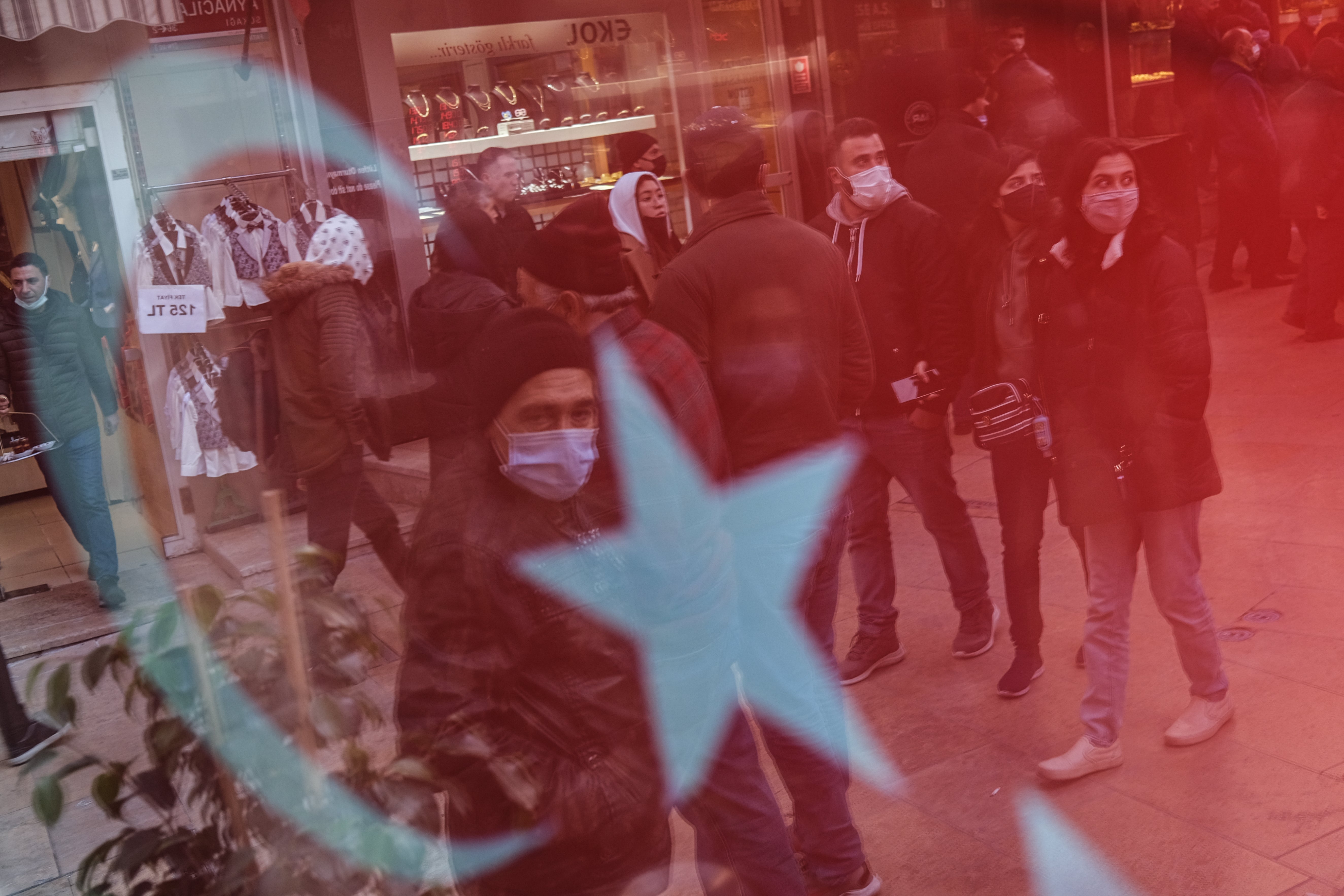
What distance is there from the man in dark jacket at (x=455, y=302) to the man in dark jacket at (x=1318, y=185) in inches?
232

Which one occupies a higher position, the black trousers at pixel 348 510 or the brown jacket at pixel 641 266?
the brown jacket at pixel 641 266

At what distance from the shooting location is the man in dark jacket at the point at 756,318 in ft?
12.9

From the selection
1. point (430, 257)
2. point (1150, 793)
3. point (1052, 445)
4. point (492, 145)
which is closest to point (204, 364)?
point (430, 257)

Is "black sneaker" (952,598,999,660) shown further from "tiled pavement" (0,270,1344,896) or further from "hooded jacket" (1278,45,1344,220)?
"hooded jacket" (1278,45,1344,220)

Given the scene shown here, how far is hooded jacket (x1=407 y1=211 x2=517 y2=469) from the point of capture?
17.0 ft

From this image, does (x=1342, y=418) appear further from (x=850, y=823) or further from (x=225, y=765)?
(x=225, y=765)

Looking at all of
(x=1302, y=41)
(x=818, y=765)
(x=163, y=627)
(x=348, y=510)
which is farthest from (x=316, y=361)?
(x=1302, y=41)

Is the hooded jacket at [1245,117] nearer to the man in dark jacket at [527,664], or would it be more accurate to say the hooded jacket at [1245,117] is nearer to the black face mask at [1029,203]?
the black face mask at [1029,203]

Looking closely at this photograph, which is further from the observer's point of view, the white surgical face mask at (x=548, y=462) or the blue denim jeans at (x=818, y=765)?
the blue denim jeans at (x=818, y=765)

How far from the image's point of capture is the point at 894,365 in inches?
198

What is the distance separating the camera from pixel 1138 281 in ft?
13.1

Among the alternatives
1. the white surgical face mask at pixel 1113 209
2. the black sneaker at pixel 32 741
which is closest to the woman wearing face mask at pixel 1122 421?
Result: the white surgical face mask at pixel 1113 209

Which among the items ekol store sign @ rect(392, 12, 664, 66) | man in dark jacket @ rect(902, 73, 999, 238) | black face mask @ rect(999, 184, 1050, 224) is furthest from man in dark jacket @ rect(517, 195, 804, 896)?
ekol store sign @ rect(392, 12, 664, 66)

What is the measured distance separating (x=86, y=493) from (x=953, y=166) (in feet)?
17.0
